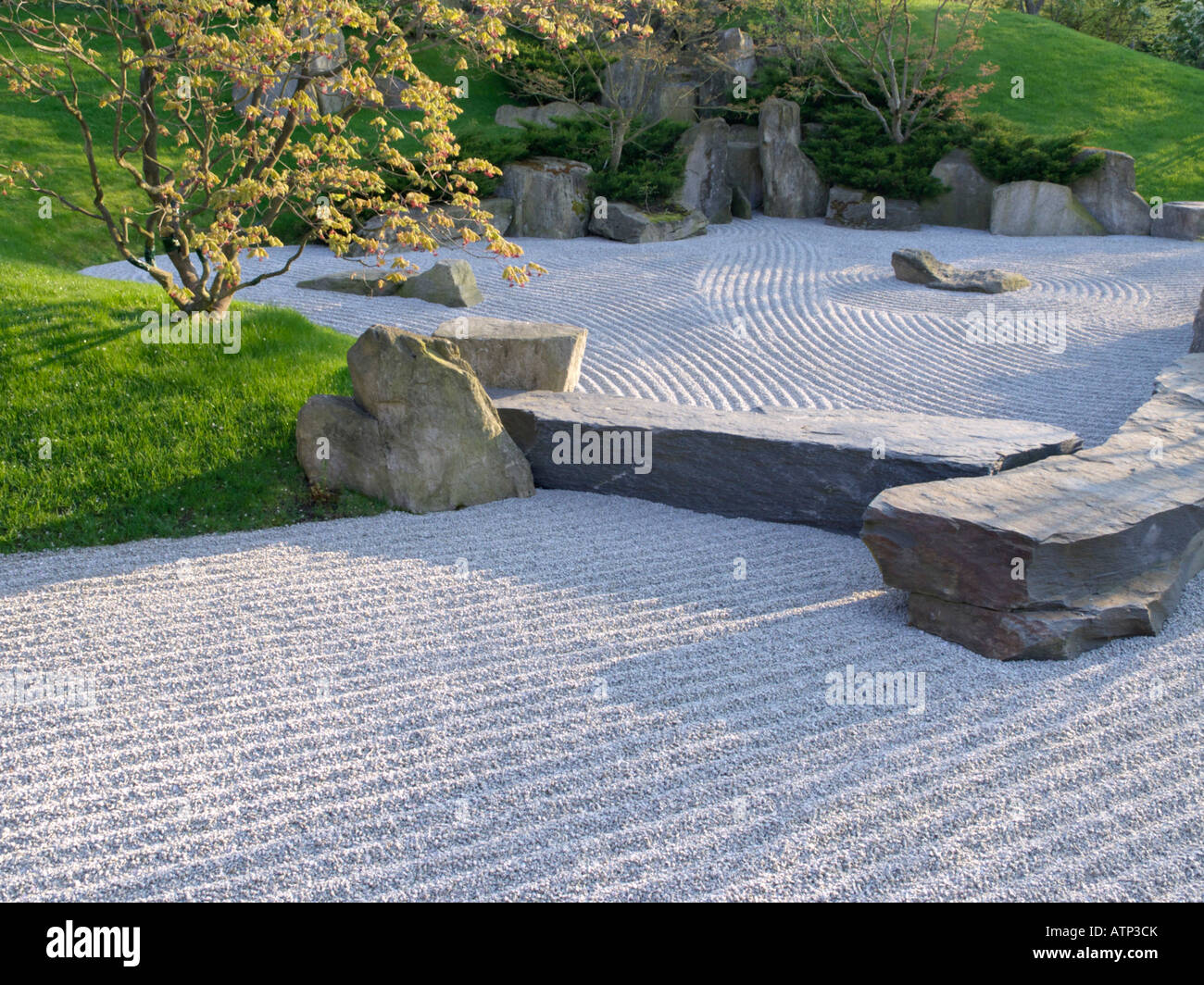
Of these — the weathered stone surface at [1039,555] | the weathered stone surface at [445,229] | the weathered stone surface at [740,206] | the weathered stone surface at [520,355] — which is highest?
the weathered stone surface at [740,206]

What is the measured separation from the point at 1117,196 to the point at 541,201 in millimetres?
10356

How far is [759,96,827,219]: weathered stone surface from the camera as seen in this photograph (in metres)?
19.2

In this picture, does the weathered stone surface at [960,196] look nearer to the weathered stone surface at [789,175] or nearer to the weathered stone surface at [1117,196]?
the weathered stone surface at [1117,196]

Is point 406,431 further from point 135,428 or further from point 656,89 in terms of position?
point 656,89

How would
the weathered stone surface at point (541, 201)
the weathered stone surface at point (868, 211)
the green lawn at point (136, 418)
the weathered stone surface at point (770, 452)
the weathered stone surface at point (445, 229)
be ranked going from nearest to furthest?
the weathered stone surface at point (770, 452)
the green lawn at point (136, 418)
the weathered stone surface at point (445, 229)
the weathered stone surface at point (541, 201)
the weathered stone surface at point (868, 211)

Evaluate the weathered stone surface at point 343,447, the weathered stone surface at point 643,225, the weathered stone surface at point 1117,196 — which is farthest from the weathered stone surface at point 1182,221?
the weathered stone surface at point 343,447

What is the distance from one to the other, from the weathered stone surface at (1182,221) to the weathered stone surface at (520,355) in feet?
45.9

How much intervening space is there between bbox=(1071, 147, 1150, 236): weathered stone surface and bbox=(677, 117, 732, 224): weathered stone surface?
254 inches

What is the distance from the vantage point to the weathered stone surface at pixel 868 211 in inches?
723

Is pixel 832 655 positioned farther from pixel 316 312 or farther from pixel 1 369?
pixel 316 312

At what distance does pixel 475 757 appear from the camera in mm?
3518

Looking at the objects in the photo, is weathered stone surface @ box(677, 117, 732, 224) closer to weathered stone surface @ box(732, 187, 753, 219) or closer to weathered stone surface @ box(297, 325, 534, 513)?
weathered stone surface @ box(732, 187, 753, 219)
